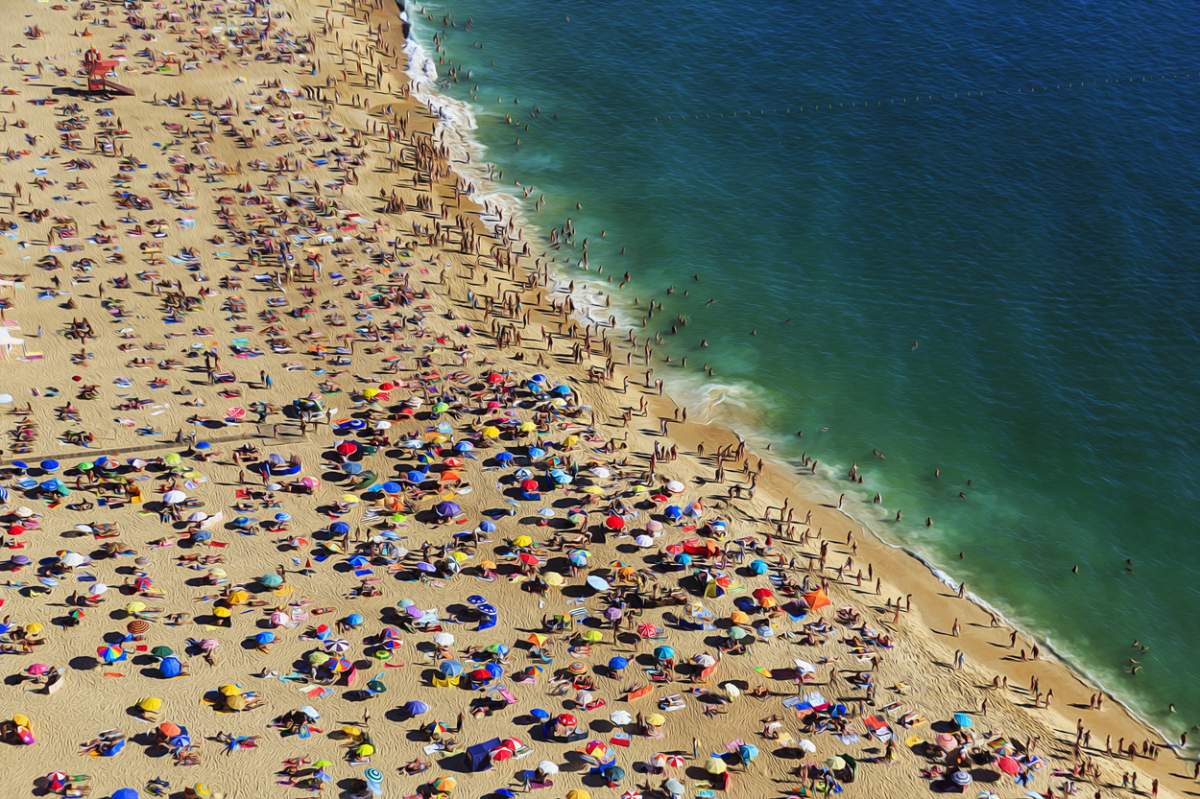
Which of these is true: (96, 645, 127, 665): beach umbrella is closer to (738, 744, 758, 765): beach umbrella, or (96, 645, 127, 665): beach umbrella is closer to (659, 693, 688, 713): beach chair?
(659, 693, 688, 713): beach chair

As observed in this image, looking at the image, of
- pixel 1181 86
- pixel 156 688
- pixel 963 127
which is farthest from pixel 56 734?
pixel 1181 86

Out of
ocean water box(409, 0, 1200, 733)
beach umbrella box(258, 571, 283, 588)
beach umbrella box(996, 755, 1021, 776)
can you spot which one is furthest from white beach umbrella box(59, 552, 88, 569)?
beach umbrella box(996, 755, 1021, 776)

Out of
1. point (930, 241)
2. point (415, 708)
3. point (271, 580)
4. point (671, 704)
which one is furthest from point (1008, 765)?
point (930, 241)

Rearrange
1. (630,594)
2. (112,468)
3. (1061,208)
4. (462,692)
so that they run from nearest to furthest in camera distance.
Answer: (462,692)
(630,594)
(112,468)
(1061,208)

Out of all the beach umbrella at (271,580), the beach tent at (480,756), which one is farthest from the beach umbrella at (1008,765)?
the beach umbrella at (271,580)

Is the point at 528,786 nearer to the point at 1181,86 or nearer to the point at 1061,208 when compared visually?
the point at 1061,208
